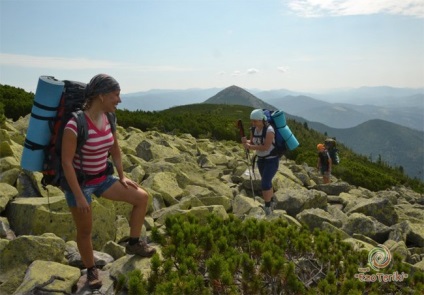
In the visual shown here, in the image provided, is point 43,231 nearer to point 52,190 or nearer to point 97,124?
point 52,190

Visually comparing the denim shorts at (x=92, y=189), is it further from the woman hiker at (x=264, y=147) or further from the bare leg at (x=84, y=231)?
the woman hiker at (x=264, y=147)

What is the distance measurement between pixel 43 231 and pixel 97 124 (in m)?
2.54

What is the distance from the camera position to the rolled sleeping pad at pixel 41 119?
4312mm

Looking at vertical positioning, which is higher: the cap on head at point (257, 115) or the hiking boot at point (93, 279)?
the cap on head at point (257, 115)

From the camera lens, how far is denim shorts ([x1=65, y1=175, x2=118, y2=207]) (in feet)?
14.6

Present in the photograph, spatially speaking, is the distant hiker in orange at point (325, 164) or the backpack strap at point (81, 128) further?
the distant hiker in orange at point (325, 164)

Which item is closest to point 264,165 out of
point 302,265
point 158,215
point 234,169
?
point 158,215

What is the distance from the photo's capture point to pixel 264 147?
27.8ft

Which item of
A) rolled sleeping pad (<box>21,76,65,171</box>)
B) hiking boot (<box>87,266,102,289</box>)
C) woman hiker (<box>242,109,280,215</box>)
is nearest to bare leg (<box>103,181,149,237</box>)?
hiking boot (<box>87,266,102,289</box>)

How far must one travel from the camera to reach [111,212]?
6.16m

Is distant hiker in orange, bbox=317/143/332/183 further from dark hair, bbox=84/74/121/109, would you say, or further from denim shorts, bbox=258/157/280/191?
dark hair, bbox=84/74/121/109

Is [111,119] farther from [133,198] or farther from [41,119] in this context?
[133,198]

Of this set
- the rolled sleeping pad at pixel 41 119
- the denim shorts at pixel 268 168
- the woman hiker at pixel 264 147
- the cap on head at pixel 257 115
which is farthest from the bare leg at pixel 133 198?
the denim shorts at pixel 268 168

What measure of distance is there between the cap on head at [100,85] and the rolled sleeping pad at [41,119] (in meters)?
0.35
